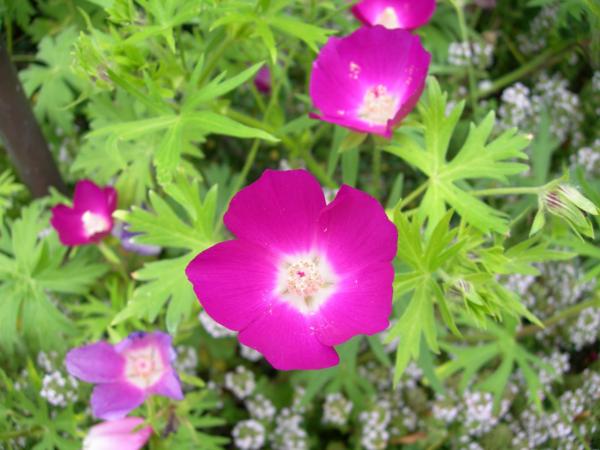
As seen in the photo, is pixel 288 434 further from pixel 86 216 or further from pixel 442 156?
pixel 442 156

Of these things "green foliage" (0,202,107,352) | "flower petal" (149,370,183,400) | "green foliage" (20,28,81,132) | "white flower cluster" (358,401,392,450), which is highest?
"green foliage" (20,28,81,132)


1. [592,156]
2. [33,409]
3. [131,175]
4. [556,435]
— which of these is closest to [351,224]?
[131,175]

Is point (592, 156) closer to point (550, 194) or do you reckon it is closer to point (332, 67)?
point (550, 194)

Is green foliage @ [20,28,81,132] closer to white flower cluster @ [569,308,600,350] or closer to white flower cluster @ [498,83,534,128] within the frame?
white flower cluster @ [498,83,534,128]

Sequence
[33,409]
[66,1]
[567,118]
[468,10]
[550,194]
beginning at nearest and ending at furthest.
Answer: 1. [550,194]
2. [33,409]
3. [66,1]
4. [567,118]
5. [468,10]

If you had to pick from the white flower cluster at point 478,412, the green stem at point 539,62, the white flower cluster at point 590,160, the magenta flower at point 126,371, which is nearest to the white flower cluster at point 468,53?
the green stem at point 539,62

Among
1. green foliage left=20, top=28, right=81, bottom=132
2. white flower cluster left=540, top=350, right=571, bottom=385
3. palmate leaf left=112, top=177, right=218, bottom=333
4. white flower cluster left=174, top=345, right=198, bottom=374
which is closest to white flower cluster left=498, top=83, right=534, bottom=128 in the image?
white flower cluster left=540, top=350, right=571, bottom=385

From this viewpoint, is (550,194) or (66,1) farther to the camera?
(66,1)
